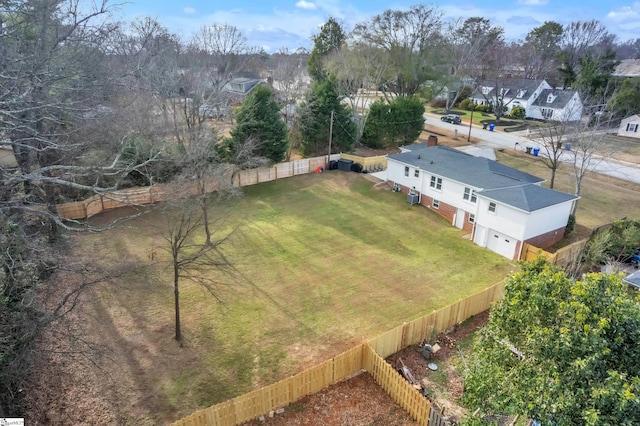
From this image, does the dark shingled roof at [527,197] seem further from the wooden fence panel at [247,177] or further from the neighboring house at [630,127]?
the neighboring house at [630,127]

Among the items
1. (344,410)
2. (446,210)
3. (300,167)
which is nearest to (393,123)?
(300,167)

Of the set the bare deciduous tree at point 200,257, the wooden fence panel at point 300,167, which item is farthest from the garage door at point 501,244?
the wooden fence panel at point 300,167

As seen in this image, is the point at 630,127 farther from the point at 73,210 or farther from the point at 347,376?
the point at 73,210

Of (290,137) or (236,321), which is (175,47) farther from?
(236,321)

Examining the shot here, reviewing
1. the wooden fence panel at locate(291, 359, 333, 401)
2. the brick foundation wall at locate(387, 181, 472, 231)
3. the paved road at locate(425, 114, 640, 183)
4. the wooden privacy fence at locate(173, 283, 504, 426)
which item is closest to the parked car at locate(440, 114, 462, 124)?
the paved road at locate(425, 114, 640, 183)

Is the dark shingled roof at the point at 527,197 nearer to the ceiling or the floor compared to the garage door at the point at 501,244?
nearer to the ceiling

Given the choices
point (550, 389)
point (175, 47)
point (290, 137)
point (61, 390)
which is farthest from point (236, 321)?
point (175, 47)

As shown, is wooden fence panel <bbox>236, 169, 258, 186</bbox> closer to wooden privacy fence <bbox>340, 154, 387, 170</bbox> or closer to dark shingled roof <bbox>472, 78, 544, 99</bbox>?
wooden privacy fence <bbox>340, 154, 387, 170</bbox>
